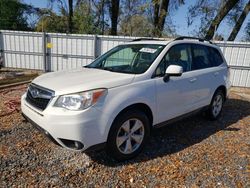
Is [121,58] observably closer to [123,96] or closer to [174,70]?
[174,70]

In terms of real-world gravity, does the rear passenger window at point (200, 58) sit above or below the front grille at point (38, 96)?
above

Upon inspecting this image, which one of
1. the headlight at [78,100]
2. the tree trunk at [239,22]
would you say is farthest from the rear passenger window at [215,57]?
the tree trunk at [239,22]

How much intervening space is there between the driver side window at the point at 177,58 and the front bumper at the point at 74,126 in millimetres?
1272

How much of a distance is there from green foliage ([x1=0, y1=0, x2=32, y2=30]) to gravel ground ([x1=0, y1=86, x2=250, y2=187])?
1977cm

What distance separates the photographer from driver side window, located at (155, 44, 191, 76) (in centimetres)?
363

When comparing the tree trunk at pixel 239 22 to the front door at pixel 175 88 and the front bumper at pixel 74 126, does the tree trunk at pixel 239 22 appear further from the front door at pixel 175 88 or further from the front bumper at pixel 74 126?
the front bumper at pixel 74 126

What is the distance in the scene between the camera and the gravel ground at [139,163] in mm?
2857

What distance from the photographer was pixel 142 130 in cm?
342

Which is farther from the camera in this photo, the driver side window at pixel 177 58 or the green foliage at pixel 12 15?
the green foliage at pixel 12 15

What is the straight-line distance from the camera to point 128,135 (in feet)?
10.7

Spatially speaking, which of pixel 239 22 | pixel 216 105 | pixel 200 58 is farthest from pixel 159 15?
pixel 200 58

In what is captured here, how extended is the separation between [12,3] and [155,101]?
74.5 feet

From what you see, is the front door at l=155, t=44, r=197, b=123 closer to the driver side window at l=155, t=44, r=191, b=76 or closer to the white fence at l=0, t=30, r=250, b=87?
the driver side window at l=155, t=44, r=191, b=76

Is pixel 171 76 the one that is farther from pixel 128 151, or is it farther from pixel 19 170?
pixel 19 170
